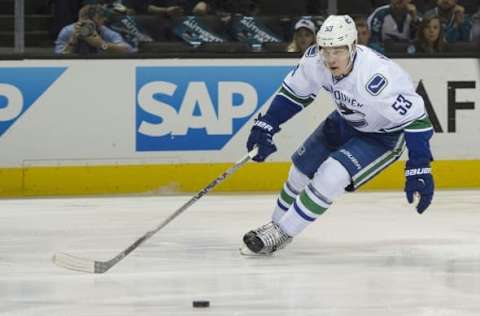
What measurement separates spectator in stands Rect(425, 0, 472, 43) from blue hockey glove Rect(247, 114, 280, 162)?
3.37 m

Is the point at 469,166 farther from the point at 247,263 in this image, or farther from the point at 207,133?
the point at 247,263

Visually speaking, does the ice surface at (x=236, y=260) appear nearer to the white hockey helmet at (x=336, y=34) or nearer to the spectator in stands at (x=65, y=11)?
the white hockey helmet at (x=336, y=34)

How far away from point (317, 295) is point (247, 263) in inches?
32.9

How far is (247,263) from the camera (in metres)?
6.15

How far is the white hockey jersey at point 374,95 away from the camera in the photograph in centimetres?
602

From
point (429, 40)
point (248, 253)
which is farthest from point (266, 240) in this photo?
point (429, 40)

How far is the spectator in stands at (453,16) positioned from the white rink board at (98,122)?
41.5 inches

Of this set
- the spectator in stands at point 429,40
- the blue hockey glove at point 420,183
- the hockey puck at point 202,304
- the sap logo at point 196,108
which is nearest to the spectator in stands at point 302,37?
the sap logo at point 196,108

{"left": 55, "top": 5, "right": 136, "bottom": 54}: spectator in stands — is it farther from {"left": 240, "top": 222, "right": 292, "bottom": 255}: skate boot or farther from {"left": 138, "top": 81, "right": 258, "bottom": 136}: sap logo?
{"left": 240, "top": 222, "right": 292, "bottom": 255}: skate boot

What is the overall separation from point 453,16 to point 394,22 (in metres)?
0.42

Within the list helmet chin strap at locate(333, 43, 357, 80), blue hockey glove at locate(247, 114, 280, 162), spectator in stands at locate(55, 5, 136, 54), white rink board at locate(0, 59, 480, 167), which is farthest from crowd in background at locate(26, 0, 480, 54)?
helmet chin strap at locate(333, 43, 357, 80)

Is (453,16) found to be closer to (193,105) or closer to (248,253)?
(193,105)

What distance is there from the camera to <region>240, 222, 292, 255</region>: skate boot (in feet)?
20.6

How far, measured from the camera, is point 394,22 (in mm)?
9398
